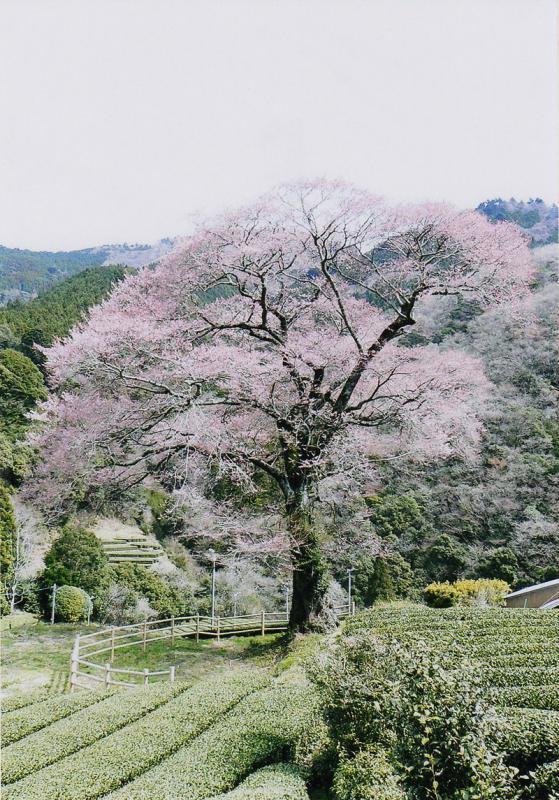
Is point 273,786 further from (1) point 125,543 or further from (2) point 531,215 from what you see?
(2) point 531,215

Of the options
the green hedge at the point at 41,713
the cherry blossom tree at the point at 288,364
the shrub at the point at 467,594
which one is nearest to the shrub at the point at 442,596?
the shrub at the point at 467,594

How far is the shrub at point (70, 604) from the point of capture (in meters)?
13.5

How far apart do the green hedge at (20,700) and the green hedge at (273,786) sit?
4303 millimetres

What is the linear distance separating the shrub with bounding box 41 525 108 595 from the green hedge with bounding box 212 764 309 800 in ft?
36.7

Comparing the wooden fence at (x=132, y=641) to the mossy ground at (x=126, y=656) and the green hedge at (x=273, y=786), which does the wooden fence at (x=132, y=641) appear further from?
the green hedge at (x=273, y=786)

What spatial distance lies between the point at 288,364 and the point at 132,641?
7402 millimetres

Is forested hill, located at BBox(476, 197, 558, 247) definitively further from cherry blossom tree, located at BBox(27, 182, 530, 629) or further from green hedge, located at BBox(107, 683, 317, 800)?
green hedge, located at BBox(107, 683, 317, 800)

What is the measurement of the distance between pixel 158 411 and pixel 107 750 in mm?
5208

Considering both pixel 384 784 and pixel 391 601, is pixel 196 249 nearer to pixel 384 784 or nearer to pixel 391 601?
pixel 384 784

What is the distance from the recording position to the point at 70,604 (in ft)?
44.5

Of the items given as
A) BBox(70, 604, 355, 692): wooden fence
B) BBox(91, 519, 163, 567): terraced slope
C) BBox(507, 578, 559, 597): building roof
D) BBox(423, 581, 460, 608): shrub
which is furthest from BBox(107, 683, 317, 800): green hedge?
BBox(91, 519, 163, 567): terraced slope

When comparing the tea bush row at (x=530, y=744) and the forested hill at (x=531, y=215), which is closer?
the tea bush row at (x=530, y=744)

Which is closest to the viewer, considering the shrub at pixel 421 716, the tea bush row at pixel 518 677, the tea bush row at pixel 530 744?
the shrub at pixel 421 716

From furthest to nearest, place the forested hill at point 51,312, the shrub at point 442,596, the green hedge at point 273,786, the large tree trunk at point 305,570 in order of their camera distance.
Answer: the forested hill at point 51,312 < the shrub at point 442,596 < the large tree trunk at point 305,570 < the green hedge at point 273,786
